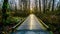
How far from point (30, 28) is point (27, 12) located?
0.41 metres

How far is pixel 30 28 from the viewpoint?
5.03 metres

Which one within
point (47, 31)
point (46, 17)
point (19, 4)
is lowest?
point (47, 31)

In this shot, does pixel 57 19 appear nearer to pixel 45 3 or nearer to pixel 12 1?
pixel 45 3

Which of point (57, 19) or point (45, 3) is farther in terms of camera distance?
point (45, 3)

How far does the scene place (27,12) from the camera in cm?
497

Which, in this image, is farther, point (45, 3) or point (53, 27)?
point (45, 3)

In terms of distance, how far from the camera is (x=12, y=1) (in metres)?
5.12

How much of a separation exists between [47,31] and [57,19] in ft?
1.27

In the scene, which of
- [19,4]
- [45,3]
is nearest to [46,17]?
[45,3]

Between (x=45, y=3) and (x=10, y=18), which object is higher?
(x=45, y=3)

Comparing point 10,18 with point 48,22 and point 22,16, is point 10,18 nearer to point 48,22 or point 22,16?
point 22,16

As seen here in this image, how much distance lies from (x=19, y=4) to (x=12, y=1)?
0.20 m

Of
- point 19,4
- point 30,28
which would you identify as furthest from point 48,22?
point 19,4

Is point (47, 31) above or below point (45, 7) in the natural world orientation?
below
